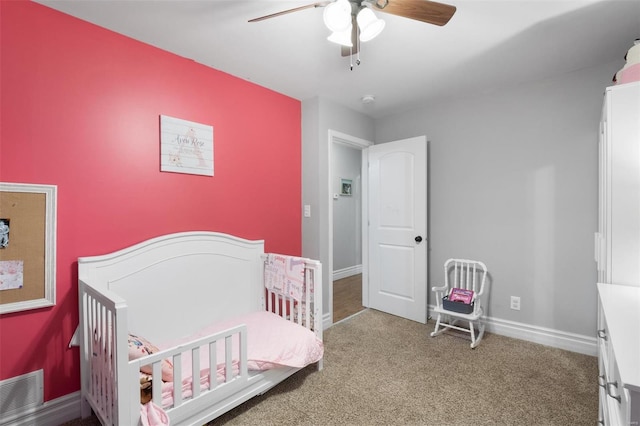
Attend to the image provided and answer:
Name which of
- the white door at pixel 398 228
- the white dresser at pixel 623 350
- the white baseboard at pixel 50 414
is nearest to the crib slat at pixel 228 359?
the white baseboard at pixel 50 414

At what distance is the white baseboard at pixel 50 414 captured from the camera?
1.56 metres

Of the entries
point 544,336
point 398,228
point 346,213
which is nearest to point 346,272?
point 346,213

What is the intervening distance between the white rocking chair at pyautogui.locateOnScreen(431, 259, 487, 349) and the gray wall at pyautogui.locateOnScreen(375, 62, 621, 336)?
0.12m

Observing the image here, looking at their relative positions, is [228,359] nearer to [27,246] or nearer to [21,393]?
[21,393]

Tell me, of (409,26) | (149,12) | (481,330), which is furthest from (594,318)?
(149,12)

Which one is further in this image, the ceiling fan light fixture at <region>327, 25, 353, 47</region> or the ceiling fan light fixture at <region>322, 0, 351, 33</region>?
the ceiling fan light fixture at <region>327, 25, 353, 47</region>

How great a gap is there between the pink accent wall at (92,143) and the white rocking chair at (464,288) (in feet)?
6.47

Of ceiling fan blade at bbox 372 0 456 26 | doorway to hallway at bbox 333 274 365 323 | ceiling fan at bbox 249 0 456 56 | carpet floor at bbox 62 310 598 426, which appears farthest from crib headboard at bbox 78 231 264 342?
ceiling fan blade at bbox 372 0 456 26

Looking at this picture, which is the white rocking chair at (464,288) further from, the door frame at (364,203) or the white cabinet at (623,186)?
the white cabinet at (623,186)

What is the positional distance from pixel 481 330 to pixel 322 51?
2694 mm

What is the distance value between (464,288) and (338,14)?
267 cm

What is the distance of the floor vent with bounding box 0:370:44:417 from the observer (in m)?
1.53

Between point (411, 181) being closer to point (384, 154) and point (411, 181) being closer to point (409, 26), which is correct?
point (384, 154)

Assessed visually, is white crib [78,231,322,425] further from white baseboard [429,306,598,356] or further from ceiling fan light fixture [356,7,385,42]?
white baseboard [429,306,598,356]
